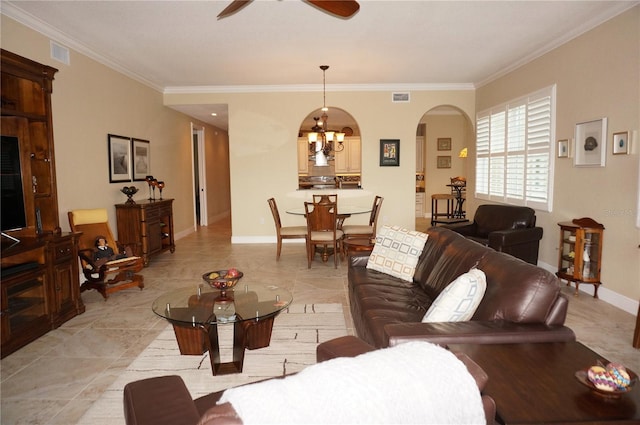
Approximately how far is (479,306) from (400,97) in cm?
599

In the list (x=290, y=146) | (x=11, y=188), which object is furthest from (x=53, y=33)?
(x=290, y=146)

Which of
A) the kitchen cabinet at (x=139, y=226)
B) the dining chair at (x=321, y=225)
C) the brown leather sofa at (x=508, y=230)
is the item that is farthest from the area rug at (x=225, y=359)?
the kitchen cabinet at (x=139, y=226)

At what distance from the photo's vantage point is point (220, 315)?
2.69m

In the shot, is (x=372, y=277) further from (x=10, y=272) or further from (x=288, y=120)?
(x=288, y=120)

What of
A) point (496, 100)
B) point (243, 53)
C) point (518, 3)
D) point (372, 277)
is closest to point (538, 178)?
point (496, 100)

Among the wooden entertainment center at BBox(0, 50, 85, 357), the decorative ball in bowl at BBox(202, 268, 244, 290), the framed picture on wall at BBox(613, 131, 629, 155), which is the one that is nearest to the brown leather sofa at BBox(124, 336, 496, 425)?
the decorative ball in bowl at BBox(202, 268, 244, 290)

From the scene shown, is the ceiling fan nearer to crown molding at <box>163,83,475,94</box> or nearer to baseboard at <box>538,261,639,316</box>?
baseboard at <box>538,261,639,316</box>

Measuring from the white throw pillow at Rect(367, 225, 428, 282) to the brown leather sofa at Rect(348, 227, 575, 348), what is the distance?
0.52ft

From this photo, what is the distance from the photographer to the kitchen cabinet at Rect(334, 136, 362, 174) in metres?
11.8

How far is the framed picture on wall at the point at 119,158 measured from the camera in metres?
5.68

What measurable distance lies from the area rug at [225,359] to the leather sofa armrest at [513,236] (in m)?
2.12

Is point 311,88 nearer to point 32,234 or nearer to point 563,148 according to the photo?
point 563,148

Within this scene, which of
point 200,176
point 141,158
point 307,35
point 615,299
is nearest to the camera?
point 615,299

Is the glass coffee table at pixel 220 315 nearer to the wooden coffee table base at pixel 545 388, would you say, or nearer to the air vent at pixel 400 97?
the wooden coffee table base at pixel 545 388
